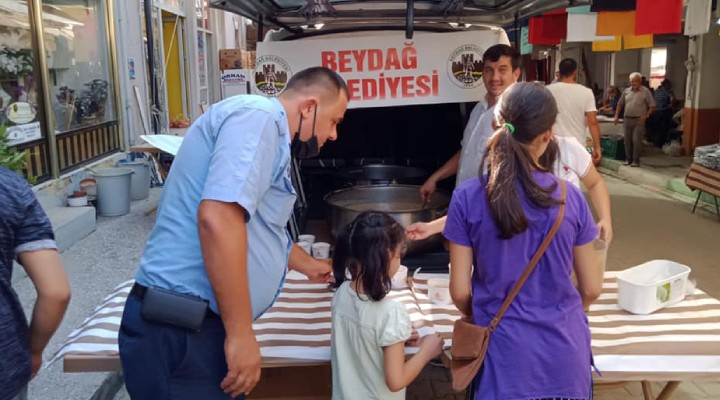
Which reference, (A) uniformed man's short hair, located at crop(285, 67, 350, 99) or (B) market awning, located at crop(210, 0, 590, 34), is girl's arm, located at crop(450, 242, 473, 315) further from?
(B) market awning, located at crop(210, 0, 590, 34)

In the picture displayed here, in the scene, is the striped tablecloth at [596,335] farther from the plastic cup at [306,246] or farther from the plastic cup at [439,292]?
the plastic cup at [306,246]

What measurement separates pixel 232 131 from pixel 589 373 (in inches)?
51.0

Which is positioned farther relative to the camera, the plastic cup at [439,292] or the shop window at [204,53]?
the shop window at [204,53]

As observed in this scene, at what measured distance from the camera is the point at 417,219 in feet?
11.3

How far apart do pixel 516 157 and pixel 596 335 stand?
997mm

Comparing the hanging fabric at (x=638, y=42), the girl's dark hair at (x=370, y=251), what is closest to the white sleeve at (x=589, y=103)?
the girl's dark hair at (x=370, y=251)

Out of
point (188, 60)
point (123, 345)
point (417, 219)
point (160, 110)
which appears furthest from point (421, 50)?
point (188, 60)

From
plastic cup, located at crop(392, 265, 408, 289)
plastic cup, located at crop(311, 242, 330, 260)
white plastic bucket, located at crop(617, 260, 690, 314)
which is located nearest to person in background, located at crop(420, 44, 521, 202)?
plastic cup, located at crop(392, 265, 408, 289)

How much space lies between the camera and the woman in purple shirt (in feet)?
6.08

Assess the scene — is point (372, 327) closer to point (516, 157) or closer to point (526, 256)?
point (526, 256)

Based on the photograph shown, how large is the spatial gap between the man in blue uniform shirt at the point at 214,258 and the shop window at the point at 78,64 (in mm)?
5999

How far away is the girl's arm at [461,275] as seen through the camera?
1946 mm

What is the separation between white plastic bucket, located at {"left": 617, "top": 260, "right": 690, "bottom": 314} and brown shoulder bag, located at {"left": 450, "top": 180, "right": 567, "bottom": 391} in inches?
40.2

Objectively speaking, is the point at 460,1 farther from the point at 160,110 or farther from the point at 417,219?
the point at 160,110
